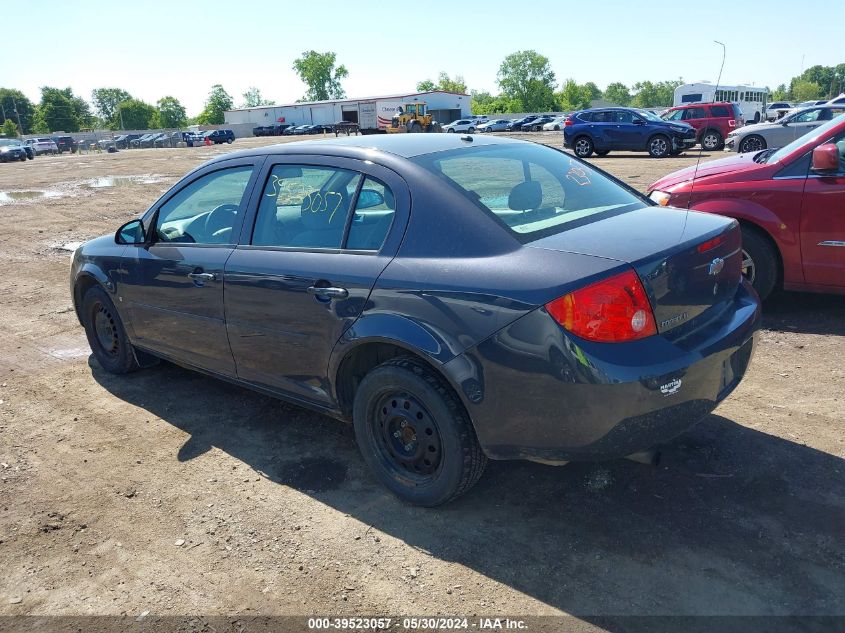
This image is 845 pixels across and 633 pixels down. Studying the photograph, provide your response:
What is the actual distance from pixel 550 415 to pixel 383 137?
199cm

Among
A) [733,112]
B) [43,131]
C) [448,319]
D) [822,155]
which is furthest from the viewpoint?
[43,131]

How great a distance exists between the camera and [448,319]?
291cm

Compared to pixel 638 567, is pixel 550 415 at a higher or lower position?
higher

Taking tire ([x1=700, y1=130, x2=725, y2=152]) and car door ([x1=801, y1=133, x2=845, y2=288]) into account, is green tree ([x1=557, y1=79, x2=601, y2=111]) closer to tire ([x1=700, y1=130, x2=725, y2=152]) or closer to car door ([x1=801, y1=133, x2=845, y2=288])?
tire ([x1=700, y1=130, x2=725, y2=152])

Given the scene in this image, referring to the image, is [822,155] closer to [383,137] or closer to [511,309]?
[383,137]

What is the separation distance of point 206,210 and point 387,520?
248 centimetres

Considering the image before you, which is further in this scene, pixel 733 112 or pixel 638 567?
pixel 733 112

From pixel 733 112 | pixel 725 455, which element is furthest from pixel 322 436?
pixel 733 112

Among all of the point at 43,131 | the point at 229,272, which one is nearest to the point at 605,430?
the point at 229,272

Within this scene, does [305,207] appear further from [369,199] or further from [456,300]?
[456,300]

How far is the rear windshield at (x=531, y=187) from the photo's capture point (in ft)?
10.4

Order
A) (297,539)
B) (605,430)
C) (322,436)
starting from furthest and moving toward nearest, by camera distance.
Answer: (322,436), (297,539), (605,430)

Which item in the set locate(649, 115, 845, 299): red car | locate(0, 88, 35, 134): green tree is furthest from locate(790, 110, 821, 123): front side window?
locate(0, 88, 35, 134): green tree

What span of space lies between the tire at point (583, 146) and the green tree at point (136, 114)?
452 ft
